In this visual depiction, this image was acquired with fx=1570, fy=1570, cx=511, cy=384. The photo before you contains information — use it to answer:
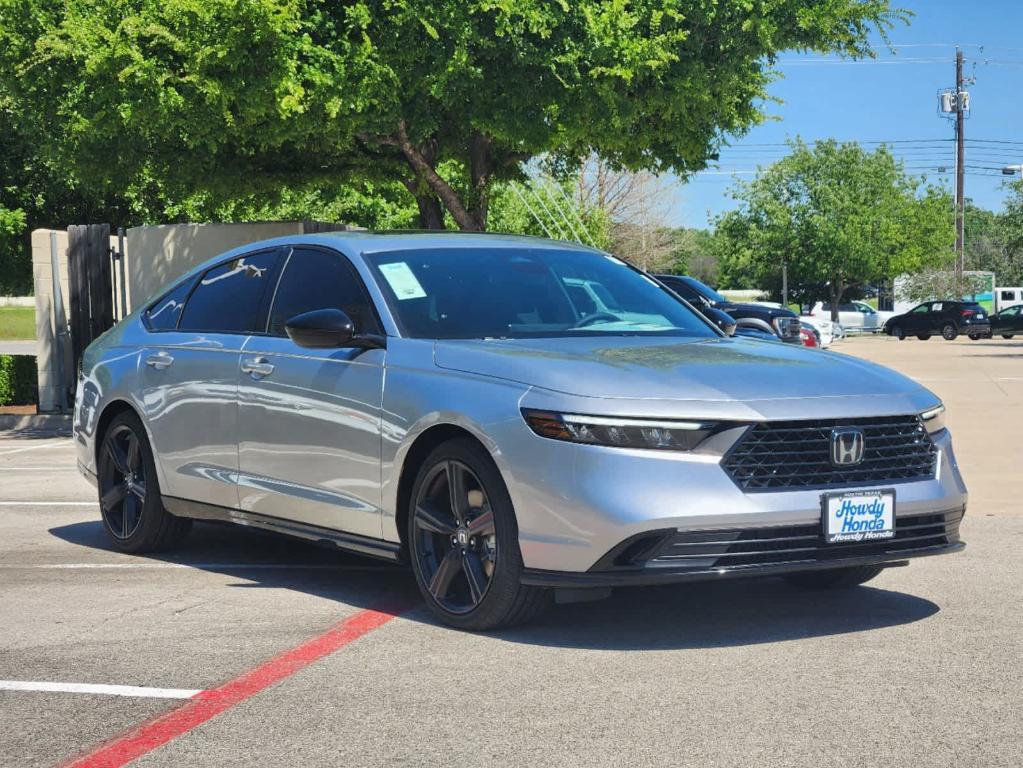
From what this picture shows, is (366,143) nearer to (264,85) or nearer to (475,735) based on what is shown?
(264,85)

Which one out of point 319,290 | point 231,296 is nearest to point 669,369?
point 319,290

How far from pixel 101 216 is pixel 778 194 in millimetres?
50480

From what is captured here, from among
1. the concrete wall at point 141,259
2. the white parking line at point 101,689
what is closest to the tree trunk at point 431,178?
the concrete wall at point 141,259

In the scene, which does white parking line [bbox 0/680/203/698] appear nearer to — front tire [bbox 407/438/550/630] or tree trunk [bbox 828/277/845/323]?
front tire [bbox 407/438/550/630]

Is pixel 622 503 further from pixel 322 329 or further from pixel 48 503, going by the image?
pixel 48 503

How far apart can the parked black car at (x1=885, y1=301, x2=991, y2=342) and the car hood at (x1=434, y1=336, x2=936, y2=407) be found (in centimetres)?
5537

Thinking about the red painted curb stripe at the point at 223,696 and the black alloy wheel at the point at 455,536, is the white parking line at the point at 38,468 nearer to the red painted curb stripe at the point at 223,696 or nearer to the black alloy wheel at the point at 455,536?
the red painted curb stripe at the point at 223,696

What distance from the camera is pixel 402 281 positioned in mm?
7434

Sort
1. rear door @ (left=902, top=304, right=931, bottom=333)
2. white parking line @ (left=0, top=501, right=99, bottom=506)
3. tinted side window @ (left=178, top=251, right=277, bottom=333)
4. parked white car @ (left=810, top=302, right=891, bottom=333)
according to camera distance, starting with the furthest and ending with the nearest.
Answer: parked white car @ (left=810, top=302, right=891, bottom=333) → rear door @ (left=902, top=304, right=931, bottom=333) → white parking line @ (left=0, top=501, right=99, bottom=506) → tinted side window @ (left=178, top=251, right=277, bottom=333)

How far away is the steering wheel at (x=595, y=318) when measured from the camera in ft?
24.3

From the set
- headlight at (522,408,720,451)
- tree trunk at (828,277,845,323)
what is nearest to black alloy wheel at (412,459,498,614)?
headlight at (522,408,720,451)

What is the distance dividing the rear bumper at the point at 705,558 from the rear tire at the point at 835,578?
1227mm

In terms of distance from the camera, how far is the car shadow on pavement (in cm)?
654

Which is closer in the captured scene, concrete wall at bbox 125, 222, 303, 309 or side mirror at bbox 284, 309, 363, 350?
side mirror at bbox 284, 309, 363, 350
